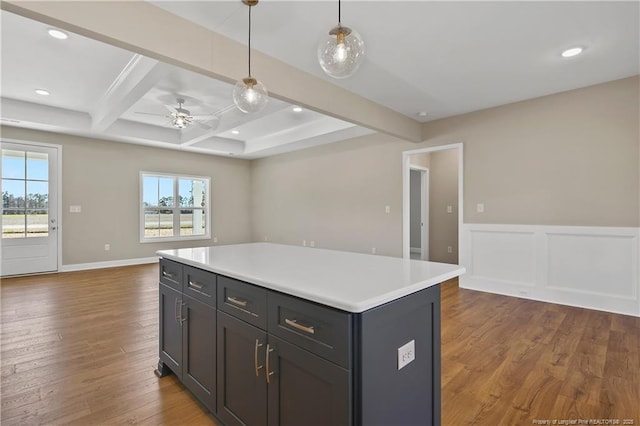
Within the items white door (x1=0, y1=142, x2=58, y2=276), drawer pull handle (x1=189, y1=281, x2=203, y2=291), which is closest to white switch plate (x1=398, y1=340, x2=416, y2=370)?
drawer pull handle (x1=189, y1=281, x2=203, y2=291)

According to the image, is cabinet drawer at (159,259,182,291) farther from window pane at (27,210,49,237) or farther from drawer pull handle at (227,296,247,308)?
window pane at (27,210,49,237)

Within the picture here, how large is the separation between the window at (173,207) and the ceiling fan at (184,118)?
2.23 meters

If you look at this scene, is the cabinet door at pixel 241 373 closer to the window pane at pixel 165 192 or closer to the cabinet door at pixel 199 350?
the cabinet door at pixel 199 350

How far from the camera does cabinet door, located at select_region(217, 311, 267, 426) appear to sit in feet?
4.33

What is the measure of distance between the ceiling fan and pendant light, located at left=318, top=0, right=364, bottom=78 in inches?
133

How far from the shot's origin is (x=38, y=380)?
6.70 feet

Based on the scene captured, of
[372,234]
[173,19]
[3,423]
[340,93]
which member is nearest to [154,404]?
[3,423]

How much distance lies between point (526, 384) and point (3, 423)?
10.1 ft

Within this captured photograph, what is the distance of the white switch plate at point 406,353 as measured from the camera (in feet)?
3.82

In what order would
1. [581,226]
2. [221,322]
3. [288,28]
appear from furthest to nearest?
[581,226]
[288,28]
[221,322]

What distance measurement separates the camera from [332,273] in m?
1.41

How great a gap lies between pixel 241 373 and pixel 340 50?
170 cm

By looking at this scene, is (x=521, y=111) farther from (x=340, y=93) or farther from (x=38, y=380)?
(x=38, y=380)

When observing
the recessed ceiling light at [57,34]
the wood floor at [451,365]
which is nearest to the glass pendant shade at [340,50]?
the wood floor at [451,365]
